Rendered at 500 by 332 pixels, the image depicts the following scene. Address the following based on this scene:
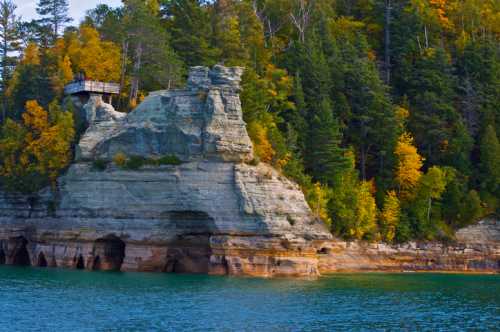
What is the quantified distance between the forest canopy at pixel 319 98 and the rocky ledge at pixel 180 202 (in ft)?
15.1

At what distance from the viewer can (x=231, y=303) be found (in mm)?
43094

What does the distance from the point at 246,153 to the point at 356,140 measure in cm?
2075

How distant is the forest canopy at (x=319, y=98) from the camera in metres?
67.5

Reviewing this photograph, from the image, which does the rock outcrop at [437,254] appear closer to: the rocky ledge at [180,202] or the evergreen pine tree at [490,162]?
the evergreen pine tree at [490,162]

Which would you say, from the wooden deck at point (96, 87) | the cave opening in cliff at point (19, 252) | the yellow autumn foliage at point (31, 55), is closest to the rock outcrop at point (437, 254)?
the wooden deck at point (96, 87)

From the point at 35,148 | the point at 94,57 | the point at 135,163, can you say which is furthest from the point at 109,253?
the point at 94,57

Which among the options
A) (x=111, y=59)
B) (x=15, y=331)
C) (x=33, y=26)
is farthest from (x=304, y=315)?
(x=33, y=26)

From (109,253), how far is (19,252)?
32.4 ft

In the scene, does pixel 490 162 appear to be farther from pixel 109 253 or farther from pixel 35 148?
pixel 35 148

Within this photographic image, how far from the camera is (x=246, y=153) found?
190ft

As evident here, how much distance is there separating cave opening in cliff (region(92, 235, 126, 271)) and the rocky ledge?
70 mm

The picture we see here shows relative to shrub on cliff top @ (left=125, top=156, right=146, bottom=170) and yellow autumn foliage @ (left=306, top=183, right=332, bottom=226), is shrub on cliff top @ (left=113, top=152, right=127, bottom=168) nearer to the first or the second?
shrub on cliff top @ (left=125, top=156, right=146, bottom=170)

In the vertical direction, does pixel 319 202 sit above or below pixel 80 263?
above

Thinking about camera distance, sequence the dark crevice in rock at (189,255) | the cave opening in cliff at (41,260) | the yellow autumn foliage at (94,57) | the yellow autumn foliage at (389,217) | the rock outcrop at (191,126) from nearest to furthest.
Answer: the rock outcrop at (191,126) < the dark crevice in rock at (189,255) < the cave opening in cliff at (41,260) < the yellow autumn foliage at (389,217) < the yellow autumn foliage at (94,57)
